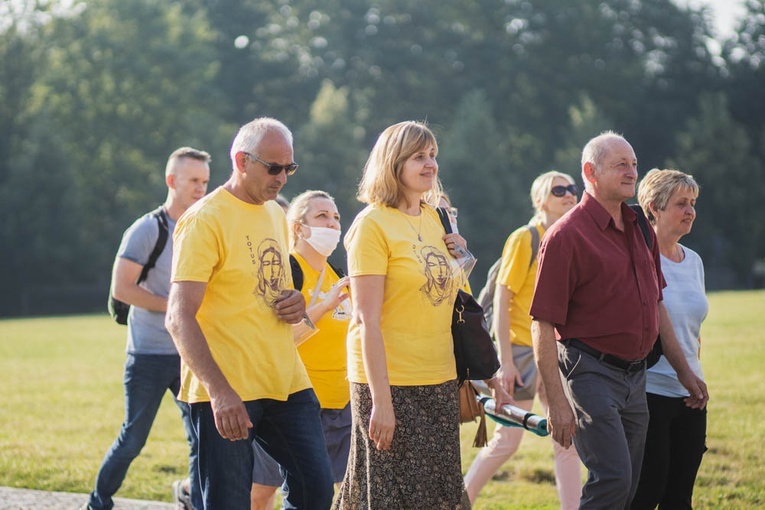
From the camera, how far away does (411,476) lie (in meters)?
4.73

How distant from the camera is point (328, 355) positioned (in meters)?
6.12

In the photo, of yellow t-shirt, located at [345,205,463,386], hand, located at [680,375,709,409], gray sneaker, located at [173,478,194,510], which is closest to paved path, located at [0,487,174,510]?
gray sneaker, located at [173,478,194,510]

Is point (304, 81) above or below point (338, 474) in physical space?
above

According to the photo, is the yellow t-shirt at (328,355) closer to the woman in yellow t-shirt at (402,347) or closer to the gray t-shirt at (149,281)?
the woman in yellow t-shirt at (402,347)

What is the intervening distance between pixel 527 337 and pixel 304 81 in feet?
229

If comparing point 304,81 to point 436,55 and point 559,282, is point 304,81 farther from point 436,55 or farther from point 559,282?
point 559,282

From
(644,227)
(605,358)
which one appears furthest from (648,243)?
(605,358)

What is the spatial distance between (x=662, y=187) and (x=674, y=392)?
1.11 m

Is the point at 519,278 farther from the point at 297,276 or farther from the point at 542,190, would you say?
the point at 297,276

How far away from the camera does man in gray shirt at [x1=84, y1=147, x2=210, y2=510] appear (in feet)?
22.7

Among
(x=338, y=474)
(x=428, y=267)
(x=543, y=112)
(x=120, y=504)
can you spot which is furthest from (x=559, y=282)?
(x=543, y=112)

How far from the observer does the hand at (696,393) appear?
569 cm

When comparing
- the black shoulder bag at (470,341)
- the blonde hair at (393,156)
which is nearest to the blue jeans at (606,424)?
the black shoulder bag at (470,341)

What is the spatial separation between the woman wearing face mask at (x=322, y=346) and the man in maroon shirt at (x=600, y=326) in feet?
4.47
